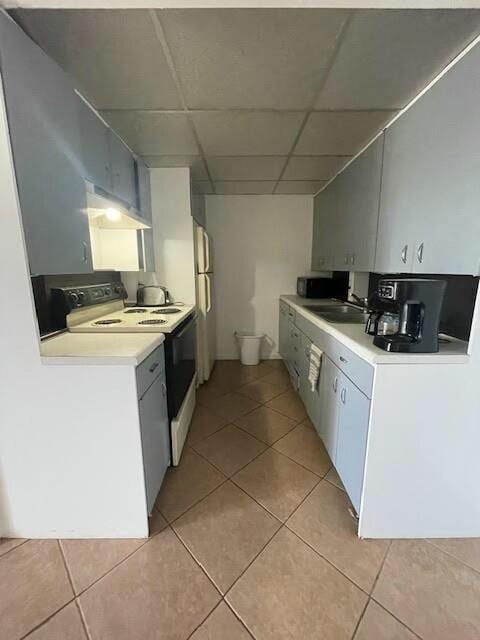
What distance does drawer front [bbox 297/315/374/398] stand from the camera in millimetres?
1273

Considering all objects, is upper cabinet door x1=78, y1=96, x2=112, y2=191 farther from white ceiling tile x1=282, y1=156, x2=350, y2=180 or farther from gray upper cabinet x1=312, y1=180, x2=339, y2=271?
gray upper cabinet x1=312, y1=180, x2=339, y2=271

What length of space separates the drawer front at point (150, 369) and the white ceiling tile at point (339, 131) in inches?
68.1

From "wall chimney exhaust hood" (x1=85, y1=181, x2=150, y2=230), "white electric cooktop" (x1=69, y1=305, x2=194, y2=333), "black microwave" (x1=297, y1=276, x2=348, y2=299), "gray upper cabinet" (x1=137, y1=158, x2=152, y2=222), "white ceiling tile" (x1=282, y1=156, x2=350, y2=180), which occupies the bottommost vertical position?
Result: "white electric cooktop" (x1=69, y1=305, x2=194, y2=333)

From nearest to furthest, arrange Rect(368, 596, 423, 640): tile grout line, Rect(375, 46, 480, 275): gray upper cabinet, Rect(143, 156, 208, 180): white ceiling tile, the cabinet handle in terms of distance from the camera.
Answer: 1. Rect(368, 596, 423, 640): tile grout line
2. Rect(375, 46, 480, 275): gray upper cabinet
3. the cabinet handle
4. Rect(143, 156, 208, 180): white ceiling tile

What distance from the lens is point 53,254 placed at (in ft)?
4.07

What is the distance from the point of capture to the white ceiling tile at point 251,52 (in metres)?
1.04

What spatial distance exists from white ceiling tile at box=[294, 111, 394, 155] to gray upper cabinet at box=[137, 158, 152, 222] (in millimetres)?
1365

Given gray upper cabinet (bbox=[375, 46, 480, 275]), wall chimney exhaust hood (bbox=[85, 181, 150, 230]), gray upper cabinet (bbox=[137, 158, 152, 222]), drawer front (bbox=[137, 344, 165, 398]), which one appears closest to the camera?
gray upper cabinet (bbox=[375, 46, 480, 275])

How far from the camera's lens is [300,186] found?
320cm

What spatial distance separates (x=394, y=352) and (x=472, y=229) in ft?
1.95

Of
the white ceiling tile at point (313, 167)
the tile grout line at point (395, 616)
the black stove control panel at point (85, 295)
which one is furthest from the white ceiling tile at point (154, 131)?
the tile grout line at point (395, 616)

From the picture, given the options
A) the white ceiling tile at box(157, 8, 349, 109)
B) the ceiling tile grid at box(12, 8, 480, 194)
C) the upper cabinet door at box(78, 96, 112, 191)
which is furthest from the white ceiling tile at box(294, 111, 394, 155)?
the upper cabinet door at box(78, 96, 112, 191)

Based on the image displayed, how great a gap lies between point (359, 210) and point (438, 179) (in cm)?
94

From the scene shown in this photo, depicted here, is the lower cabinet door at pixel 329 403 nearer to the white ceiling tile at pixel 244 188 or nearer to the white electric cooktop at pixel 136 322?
the white electric cooktop at pixel 136 322
